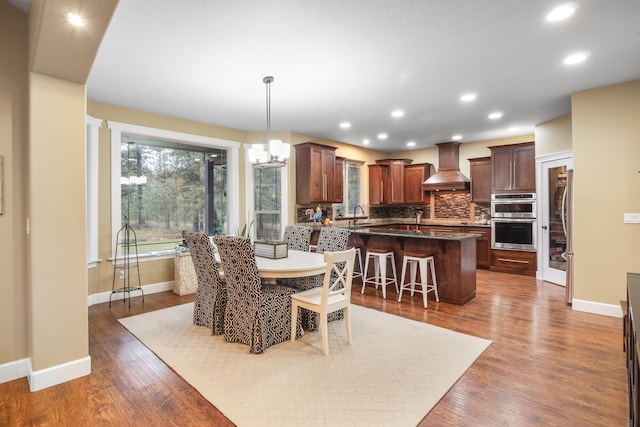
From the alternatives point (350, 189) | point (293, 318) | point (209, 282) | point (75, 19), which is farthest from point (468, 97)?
point (75, 19)

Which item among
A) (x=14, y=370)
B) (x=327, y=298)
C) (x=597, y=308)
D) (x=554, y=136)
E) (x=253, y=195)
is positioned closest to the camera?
(x=14, y=370)

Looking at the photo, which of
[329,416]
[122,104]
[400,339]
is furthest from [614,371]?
[122,104]

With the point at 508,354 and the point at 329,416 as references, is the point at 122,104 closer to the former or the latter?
the point at 329,416

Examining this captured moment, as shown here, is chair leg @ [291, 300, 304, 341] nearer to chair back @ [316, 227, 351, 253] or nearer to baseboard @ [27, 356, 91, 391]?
chair back @ [316, 227, 351, 253]

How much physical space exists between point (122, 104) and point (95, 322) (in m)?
2.79

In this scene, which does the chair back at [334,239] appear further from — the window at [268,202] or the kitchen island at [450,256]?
the window at [268,202]

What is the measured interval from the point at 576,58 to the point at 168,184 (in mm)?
5460

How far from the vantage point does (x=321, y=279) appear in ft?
12.2

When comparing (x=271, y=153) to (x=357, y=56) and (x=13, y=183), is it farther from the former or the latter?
(x=13, y=183)

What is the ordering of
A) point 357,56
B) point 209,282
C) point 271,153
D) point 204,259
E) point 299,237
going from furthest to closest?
point 299,237 → point 271,153 → point 209,282 → point 204,259 → point 357,56

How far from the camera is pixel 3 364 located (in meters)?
2.38

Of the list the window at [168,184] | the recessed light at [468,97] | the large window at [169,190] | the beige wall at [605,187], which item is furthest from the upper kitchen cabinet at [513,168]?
the large window at [169,190]

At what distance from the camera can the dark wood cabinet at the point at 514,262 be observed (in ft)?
19.2

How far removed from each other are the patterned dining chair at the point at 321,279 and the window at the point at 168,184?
216cm
